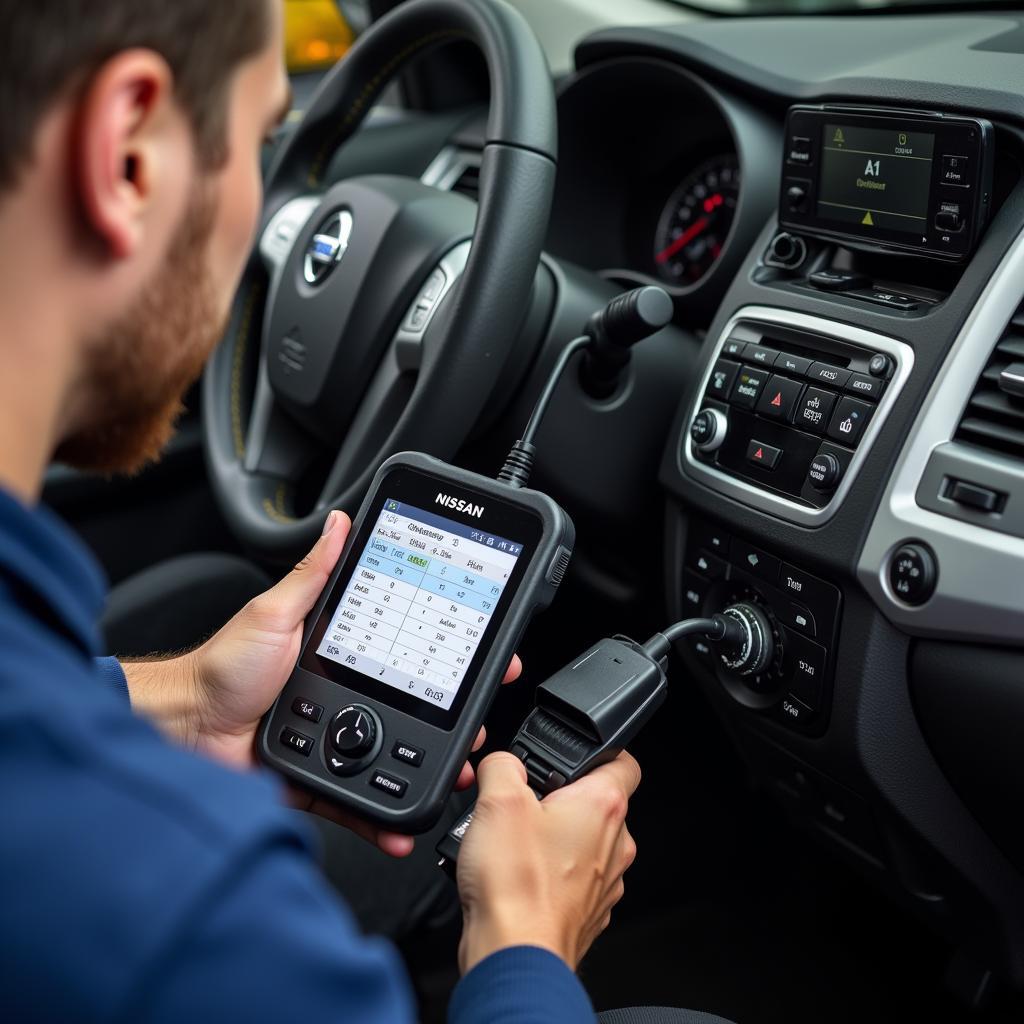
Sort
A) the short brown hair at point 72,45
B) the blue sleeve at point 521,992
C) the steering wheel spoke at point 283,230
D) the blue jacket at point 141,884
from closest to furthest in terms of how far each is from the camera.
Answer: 1. the blue jacket at point 141,884
2. the short brown hair at point 72,45
3. the blue sleeve at point 521,992
4. the steering wheel spoke at point 283,230

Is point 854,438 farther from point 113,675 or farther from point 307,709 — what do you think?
point 113,675

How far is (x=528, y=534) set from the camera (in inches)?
37.8

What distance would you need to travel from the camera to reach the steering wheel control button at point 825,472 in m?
1.01

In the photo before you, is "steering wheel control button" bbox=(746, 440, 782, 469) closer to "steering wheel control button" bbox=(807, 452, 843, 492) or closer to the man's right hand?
"steering wheel control button" bbox=(807, 452, 843, 492)

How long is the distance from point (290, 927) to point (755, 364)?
80 centimetres

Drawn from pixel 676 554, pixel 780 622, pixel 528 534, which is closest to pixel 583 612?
pixel 676 554

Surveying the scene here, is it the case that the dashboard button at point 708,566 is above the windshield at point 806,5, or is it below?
below

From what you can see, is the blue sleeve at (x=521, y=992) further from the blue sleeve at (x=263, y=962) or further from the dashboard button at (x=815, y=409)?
the dashboard button at (x=815, y=409)

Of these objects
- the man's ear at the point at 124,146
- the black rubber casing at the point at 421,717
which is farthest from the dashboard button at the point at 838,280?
the man's ear at the point at 124,146

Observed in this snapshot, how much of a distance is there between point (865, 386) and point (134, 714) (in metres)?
0.68

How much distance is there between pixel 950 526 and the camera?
924 millimetres

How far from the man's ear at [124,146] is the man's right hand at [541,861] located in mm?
434

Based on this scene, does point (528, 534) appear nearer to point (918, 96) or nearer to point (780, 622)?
point (780, 622)

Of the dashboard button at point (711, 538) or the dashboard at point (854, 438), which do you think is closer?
the dashboard at point (854, 438)
